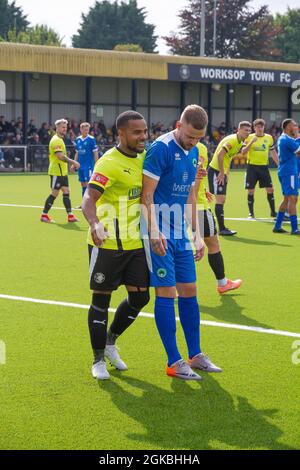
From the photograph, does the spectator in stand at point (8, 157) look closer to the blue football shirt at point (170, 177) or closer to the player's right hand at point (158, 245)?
the blue football shirt at point (170, 177)

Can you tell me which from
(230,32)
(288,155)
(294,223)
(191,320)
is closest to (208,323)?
(191,320)

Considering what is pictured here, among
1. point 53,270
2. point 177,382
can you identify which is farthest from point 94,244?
point 53,270

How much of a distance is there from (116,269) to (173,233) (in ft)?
1.82

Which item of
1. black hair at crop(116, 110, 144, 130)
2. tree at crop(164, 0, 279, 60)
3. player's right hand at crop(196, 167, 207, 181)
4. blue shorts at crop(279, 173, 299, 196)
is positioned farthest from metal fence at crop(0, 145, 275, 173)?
tree at crop(164, 0, 279, 60)

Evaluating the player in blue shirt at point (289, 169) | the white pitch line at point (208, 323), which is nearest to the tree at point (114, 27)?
the player in blue shirt at point (289, 169)

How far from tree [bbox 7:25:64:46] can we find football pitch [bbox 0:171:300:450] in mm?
74350

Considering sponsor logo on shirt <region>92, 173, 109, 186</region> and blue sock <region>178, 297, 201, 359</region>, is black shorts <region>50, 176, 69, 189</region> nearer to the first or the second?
blue sock <region>178, 297, 201, 359</region>

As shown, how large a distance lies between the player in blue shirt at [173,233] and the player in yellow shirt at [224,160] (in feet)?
26.3

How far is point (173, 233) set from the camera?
6.77m

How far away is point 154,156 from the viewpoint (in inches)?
255

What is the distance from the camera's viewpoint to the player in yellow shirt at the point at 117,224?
255 inches

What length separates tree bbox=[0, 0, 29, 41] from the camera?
301 feet

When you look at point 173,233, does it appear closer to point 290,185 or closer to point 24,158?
point 290,185

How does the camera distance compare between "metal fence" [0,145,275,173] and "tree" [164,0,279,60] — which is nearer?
"metal fence" [0,145,275,173]
